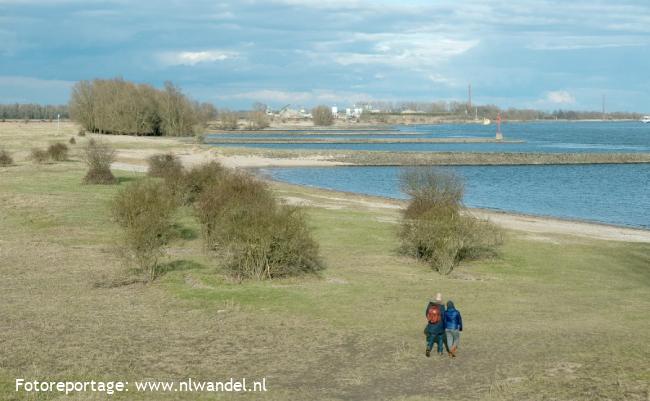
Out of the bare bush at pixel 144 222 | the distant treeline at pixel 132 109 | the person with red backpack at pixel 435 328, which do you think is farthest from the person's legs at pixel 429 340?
the distant treeline at pixel 132 109

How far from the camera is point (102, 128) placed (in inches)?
5477

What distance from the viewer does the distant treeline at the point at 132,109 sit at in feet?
445

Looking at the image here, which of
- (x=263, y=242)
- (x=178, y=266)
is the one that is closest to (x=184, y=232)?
(x=178, y=266)

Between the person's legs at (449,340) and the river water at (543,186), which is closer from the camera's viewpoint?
the person's legs at (449,340)

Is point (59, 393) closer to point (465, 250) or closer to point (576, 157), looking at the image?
point (465, 250)

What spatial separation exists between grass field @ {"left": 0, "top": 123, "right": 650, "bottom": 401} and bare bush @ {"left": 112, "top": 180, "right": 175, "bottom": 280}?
2.18 ft

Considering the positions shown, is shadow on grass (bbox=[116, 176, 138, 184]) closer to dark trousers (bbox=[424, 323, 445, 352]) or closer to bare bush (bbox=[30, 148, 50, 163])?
bare bush (bbox=[30, 148, 50, 163])

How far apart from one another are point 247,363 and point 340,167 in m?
71.5

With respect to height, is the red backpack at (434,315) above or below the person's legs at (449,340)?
above

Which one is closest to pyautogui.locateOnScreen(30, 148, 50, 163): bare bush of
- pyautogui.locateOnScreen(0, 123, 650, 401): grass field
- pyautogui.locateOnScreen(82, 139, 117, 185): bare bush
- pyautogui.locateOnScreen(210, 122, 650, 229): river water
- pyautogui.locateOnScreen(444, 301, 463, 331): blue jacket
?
pyautogui.locateOnScreen(210, 122, 650, 229): river water

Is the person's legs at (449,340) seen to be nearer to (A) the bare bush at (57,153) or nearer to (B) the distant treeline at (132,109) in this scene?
(A) the bare bush at (57,153)

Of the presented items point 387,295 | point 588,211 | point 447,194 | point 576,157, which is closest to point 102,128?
point 576,157

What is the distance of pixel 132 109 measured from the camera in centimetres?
13538

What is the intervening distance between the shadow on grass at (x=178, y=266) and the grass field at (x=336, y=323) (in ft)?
0.29
